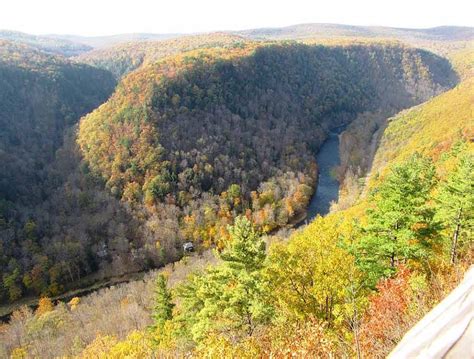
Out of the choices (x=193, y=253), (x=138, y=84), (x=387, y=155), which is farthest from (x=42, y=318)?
(x=387, y=155)

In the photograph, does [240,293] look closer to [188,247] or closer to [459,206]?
[459,206]

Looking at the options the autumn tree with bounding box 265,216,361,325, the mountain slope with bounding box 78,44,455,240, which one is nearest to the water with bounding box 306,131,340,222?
the mountain slope with bounding box 78,44,455,240

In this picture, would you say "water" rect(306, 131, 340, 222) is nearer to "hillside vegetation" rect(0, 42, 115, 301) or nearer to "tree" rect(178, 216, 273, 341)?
"hillside vegetation" rect(0, 42, 115, 301)

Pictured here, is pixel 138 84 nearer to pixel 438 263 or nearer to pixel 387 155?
pixel 387 155

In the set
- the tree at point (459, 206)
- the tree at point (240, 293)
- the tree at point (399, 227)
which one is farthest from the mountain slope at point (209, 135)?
the tree at point (459, 206)

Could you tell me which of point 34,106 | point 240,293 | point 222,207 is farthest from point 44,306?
point 34,106
